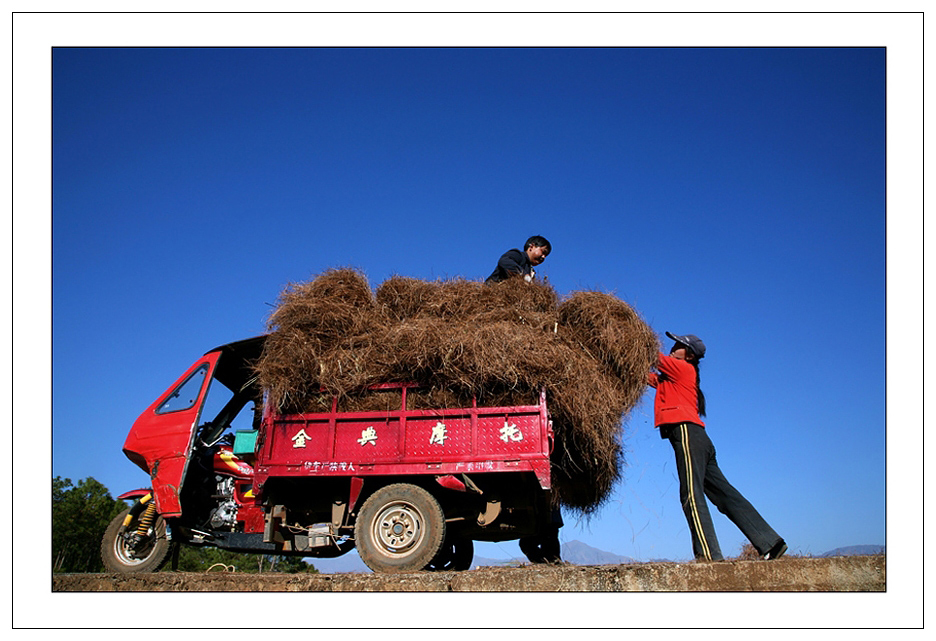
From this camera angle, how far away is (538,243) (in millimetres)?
8906

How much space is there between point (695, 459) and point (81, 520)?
34.3 meters

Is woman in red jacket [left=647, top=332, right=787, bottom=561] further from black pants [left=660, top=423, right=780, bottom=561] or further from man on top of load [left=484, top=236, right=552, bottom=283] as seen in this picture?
man on top of load [left=484, top=236, right=552, bottom=283]

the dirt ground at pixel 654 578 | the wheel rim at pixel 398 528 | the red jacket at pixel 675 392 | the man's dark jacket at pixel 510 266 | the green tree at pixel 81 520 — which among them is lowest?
the green tree at pixel 81 520

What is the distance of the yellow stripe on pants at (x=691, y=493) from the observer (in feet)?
21.9

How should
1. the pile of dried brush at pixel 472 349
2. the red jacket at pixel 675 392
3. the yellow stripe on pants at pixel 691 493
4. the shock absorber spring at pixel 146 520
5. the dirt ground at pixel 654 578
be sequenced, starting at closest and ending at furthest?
the dirt ground at pixel 654 578 < the yellow stripe on pants at pixel 691 493 < the pile of dried brush at pixel 472 349 < the red jacket at pixel 675 392 < the shock absorber spring at pixel 146 520

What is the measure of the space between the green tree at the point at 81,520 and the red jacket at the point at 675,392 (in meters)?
22.8

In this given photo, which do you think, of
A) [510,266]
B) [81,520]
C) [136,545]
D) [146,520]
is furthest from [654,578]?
[81,520]

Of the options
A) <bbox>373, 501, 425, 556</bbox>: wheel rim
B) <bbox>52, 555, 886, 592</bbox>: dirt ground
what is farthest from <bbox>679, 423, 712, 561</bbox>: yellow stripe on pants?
<bbox>373, 501, 425, 556</bbox>: wheel rim

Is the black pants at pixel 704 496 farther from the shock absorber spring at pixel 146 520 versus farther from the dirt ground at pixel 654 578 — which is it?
the shock absorber spring at pixel 146 520

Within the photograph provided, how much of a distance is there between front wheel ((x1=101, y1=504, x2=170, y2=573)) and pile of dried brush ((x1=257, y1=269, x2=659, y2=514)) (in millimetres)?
2607

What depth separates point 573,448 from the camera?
7.73m

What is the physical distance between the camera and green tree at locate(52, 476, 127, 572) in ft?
90.0

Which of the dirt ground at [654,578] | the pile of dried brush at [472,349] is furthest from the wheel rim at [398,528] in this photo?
the pile of dried brush at [472,349]
